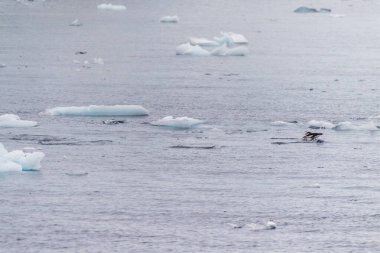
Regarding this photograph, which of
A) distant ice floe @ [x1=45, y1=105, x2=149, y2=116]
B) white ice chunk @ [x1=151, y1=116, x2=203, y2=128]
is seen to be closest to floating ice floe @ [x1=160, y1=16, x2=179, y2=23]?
distant ice floe @ [x1=45, y1=105, x2=149, y2=116]

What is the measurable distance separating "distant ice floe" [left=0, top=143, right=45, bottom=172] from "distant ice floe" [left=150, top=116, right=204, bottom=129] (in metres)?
3.29

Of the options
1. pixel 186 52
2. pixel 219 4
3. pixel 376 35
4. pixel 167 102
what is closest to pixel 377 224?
pixel 167 102

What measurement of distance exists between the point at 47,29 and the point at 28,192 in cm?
2373

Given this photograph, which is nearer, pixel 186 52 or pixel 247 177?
pixel 247 177

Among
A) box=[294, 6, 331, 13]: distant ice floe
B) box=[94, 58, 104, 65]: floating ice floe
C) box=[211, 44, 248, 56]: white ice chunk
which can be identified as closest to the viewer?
box=[94, 58, 104, 65]: floating ice floe

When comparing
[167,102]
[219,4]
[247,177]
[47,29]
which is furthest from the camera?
[219,4]

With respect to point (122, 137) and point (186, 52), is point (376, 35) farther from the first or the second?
point (122, 137)

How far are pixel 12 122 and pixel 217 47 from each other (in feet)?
45.2

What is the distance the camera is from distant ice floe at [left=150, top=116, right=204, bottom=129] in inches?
581

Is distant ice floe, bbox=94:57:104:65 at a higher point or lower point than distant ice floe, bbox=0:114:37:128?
higher

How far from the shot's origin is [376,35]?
3412 centimetres

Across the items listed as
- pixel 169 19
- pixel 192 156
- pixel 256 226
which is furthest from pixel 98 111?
pixel 169 19

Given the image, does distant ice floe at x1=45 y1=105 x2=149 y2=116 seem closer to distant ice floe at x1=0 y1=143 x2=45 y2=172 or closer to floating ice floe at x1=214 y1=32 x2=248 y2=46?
distant ice floe at x1=0 y1=143 x2=45 y2=172

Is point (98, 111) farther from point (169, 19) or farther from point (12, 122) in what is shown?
point (169, 19)
